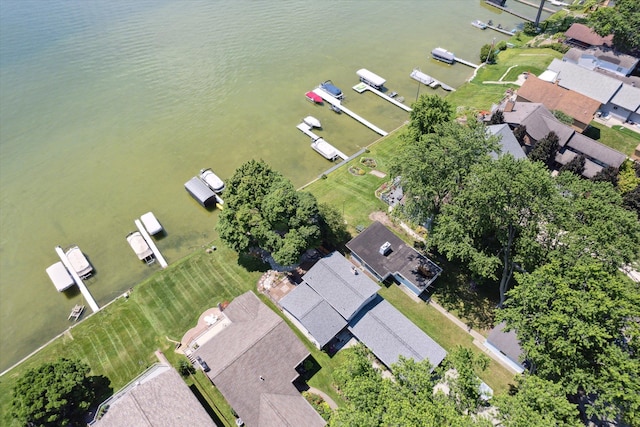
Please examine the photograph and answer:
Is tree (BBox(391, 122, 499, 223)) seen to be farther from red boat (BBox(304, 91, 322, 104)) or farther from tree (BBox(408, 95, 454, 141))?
red boat (BBox(304, 91, 322, 104))

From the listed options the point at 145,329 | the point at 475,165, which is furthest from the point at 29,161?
the point at 475,165

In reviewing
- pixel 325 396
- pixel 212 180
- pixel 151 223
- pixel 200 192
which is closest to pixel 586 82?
pixel 212 180

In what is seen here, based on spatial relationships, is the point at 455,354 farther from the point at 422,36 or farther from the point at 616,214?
the point at 422,36

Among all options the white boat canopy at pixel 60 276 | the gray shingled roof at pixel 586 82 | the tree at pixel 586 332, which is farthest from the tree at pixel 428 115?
the white boat canopy at pixel 60 276

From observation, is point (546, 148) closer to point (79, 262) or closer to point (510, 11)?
point (510, 11)

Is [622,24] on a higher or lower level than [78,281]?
higher

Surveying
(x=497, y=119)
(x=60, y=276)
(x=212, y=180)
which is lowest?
(x=60, y=276)
